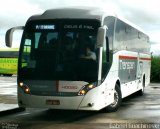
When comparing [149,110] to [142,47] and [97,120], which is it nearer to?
[97,120]

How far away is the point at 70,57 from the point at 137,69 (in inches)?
266

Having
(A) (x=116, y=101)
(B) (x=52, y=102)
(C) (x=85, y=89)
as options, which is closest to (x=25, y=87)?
(B) (x=52, y=102)

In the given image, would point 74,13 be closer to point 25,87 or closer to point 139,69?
point 25,87

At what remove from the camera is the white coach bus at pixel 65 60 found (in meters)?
12.5

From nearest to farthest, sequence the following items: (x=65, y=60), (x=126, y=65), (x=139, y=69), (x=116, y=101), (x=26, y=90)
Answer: (x=65, y=60)
(x=26, y=90)
(x=116, y=101)
(x=126, y=65)
(x=139, y=69)

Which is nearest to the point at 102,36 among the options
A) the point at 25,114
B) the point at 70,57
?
the point at 70,57

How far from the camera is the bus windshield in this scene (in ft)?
41.3

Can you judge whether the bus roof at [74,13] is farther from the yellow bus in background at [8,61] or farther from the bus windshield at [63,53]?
the yellow bus in background at [8,61]

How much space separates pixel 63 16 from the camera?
13.1 meters

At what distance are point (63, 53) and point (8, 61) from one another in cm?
3795

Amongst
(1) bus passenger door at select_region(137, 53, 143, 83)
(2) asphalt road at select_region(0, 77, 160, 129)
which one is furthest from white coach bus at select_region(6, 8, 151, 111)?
(1) bus passenger door at select_region(137, 53, 143, 83)

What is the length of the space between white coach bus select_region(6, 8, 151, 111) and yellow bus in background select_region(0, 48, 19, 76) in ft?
120

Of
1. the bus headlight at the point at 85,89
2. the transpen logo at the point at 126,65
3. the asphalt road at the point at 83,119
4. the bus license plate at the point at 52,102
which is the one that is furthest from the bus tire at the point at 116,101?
the bus license plate at the point at 52,102

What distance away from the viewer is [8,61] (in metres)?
49.9
